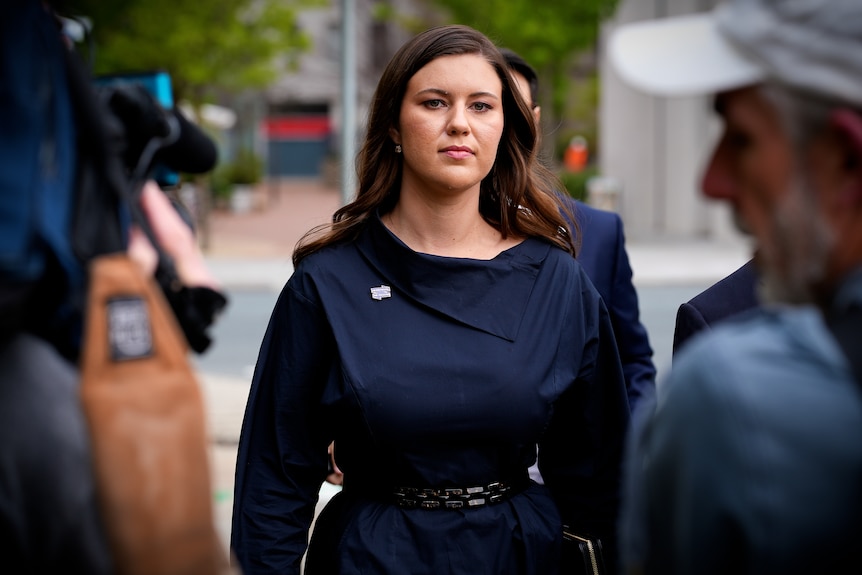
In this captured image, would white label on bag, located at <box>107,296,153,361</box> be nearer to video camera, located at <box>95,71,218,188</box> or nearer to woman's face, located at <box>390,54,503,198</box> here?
video camera, located at <box>95,71,218,188</box>

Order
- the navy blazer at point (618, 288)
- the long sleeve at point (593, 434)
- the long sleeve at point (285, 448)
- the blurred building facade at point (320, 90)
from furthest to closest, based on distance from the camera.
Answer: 1. the blurred building facade at point (320, 90)
2. the navy blazer at point (618, 288)
3. the long sleeve at point (593, 434)
4. the long sleeve at point (285, 448)

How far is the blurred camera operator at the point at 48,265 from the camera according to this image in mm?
1535

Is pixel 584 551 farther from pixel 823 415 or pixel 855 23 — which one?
pixel 855 23

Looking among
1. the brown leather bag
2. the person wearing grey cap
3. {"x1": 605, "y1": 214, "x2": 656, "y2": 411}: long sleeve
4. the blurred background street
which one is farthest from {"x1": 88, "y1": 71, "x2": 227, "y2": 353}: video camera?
{"x1": 605, "y1": 214, "x2": 656, "y2": 411}: long sleeve

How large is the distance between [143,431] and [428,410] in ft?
4.37

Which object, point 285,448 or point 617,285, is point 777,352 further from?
point 617,285

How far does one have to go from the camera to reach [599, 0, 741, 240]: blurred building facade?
22594 millimetres

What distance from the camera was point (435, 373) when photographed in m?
2.86

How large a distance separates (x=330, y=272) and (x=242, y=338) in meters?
9.78

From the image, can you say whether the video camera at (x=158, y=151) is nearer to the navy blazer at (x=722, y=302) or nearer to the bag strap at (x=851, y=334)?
the bag strap at (x=851, y=334)

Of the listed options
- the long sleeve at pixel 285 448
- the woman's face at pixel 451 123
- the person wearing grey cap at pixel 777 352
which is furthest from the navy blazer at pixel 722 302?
the person wearing grey cap at pixel 777 352

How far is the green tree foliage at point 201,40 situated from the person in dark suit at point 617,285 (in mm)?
16618

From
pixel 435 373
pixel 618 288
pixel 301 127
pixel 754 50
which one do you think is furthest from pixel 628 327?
pixel 301 127

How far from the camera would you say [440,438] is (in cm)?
282
